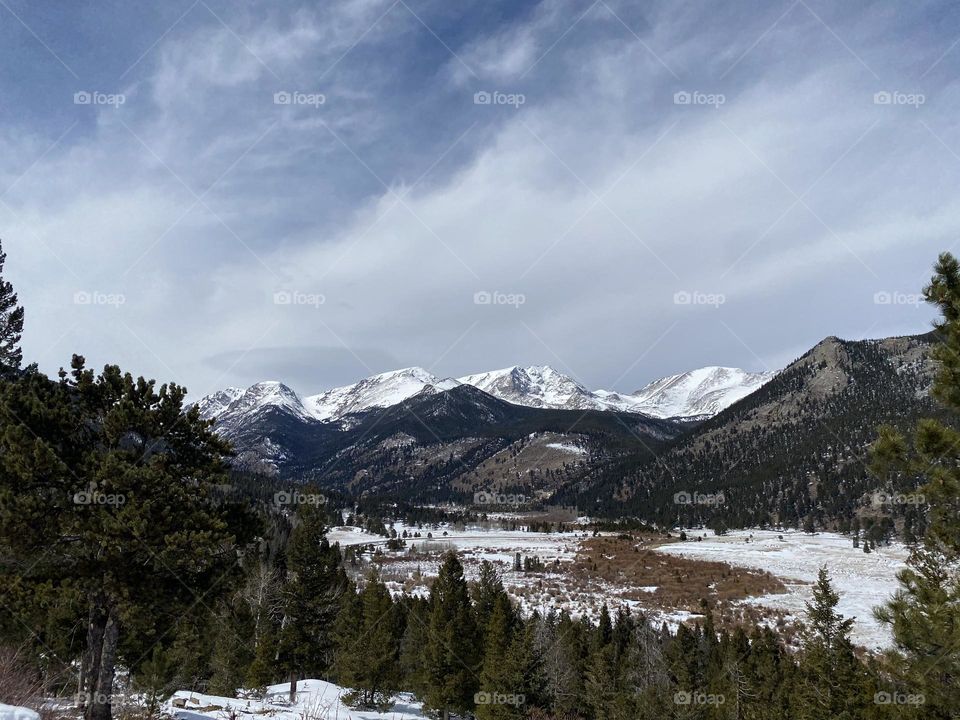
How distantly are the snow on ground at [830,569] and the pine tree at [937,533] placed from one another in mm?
24110

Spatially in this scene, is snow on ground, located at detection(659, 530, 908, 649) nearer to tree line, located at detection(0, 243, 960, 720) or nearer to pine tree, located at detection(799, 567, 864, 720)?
pine tree, located at detection(799, 567, 864, 720)

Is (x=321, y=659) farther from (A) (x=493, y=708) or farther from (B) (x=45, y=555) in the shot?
(B) (x=45, y=555)

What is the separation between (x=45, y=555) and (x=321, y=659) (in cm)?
2487

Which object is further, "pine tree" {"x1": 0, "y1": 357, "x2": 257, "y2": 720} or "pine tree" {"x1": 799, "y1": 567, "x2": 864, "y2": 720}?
"pine tree" {"x1": 799, "y1": 567, "x2": 864, "y2": 720}

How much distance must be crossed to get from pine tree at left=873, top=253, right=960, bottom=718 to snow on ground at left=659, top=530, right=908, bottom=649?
2411cm

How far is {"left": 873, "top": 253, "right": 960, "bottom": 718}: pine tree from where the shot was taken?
9.23m

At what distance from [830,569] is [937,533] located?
7550 centimetres

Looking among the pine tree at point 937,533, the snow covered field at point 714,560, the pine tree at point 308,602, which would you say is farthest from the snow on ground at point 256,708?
the snow covered field at point 714,560

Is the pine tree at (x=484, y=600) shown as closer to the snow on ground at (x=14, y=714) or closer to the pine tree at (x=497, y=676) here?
the pine tree at (x=497, y=676)

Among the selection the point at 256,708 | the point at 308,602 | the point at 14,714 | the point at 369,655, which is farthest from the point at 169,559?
the point at 369,655

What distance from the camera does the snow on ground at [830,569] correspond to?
152ft

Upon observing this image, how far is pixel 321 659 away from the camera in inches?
1339

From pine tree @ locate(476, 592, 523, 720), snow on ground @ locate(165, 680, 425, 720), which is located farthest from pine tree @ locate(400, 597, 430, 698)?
pine tree @ locate(476, 592, 523, 720)

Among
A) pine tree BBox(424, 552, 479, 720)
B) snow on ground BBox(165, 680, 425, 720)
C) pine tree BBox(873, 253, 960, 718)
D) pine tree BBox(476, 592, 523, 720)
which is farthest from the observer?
pine tree BBox(424, 552, 479, 720)
